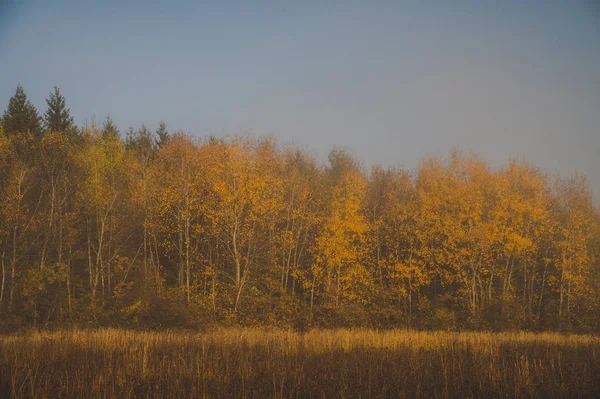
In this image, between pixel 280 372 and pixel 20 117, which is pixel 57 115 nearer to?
pixel 20 117

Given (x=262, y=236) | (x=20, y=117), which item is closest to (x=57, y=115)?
(x=20, y=117)

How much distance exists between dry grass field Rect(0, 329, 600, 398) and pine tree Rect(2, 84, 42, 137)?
31198mm

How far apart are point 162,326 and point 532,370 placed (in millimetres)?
18923

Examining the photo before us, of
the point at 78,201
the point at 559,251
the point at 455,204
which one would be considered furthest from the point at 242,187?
the point at 559,251

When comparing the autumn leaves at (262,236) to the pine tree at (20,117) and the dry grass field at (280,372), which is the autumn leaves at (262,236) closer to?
the pine tree at (20,117)

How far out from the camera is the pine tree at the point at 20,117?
120 feet

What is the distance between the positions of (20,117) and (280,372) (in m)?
39.4

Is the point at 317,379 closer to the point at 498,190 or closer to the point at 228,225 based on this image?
the point at 228,225

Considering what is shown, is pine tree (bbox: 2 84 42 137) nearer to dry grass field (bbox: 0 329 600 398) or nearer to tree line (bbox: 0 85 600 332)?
tree line (bbox: 0 85 600 332)

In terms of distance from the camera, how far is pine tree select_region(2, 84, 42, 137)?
120ft

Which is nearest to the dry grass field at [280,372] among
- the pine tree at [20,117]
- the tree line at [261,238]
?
the tree line at [261,238]

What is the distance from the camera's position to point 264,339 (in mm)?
13500

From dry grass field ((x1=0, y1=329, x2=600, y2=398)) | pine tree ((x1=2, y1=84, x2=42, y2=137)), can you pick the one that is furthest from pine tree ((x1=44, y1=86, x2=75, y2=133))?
dry grass field ((x1=0, y1=329, x2=600, y2=398))

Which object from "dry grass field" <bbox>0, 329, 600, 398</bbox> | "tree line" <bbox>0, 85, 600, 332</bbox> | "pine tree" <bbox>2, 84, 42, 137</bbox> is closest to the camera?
"dry grass field" <bbox>0, 329, 600, 398</bbox>
